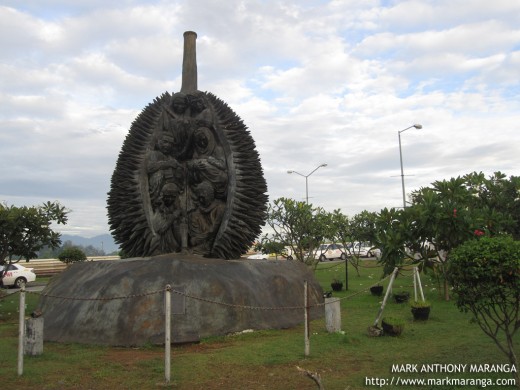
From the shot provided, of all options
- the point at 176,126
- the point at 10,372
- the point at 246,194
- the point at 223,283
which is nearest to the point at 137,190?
the point at 176,126

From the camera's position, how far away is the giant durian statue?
38.7 ft

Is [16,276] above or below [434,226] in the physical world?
below

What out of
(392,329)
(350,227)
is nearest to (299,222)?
(350,227)

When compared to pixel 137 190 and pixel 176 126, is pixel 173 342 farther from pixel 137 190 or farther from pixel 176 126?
pixel 176 126

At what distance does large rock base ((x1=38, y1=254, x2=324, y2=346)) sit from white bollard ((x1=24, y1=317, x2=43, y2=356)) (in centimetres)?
54

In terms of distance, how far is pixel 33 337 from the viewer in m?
8.31

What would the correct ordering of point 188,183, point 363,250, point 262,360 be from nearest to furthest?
point 262,360 < point 188,183 < point 363,250

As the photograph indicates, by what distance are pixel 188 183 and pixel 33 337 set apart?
507 centimetres

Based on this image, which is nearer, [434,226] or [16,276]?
[434,226]

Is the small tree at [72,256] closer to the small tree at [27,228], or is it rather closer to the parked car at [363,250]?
the small tree at [27,228]

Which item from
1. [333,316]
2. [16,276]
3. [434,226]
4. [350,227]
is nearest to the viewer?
[333,316]

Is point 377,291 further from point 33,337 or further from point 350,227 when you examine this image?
point 33,337

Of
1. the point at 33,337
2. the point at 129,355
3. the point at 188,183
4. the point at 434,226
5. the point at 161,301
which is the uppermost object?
the point at 188,183

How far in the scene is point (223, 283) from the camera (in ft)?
32.9
